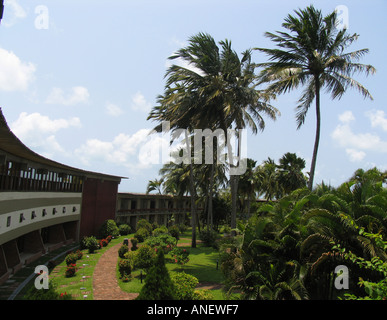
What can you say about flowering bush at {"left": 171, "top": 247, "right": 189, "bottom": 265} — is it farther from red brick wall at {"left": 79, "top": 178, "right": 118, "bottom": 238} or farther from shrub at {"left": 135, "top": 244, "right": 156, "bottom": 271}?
red brick wall at {"left": 79, "top": 178, "right": 118, "bottom": 238}

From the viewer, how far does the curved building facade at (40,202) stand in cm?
1678

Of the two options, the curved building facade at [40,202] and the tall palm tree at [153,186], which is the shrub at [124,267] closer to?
the curved building facade at [40,202]

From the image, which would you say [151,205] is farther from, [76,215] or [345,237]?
[345,237]

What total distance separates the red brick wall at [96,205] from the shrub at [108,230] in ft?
2.90

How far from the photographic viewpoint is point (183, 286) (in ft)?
41.0

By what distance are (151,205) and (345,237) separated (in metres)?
46.0

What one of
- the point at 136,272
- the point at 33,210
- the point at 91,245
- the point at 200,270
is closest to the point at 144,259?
the point at 136,272

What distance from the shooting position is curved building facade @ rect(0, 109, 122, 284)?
16.8 metres

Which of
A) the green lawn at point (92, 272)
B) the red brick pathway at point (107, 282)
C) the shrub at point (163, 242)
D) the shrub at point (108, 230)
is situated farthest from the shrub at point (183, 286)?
the shrub at point (108, 230)

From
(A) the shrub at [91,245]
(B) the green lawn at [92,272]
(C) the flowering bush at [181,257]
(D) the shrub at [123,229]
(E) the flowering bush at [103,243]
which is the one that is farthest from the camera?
(D) the shrub at [123,229]

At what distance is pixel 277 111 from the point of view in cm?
2522

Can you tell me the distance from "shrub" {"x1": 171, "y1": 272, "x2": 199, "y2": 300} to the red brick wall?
21899 mm
